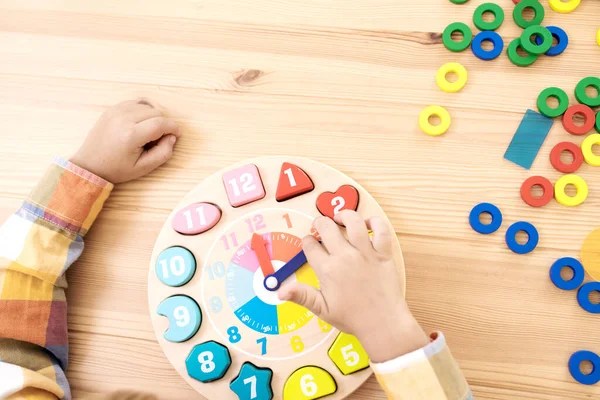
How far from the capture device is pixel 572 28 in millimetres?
633

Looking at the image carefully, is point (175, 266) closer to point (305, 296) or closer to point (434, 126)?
point (305, 296)

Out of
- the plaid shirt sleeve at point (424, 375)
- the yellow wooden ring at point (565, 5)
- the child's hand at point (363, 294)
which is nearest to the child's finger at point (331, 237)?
the child's hand at point (363, 294)

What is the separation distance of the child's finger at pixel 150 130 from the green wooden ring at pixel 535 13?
480 millimetres

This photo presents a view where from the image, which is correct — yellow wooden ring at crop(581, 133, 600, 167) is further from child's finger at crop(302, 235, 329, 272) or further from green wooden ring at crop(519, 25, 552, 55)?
child's finger at crop(302, 235, 329, 272)

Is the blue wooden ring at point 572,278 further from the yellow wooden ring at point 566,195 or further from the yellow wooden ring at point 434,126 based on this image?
the yellow wooden ring at point 434,126

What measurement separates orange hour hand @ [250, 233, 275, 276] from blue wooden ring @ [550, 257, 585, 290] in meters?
0.33

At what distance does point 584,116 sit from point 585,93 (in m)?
0.03

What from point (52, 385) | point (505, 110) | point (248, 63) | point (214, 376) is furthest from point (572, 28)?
point (52, 385)

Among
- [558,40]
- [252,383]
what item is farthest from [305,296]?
[558,40]

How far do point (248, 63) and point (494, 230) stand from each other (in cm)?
39

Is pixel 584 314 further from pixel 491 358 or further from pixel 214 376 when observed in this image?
pixel 214 376

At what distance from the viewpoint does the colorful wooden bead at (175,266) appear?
1.81 feet

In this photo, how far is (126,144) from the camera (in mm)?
594

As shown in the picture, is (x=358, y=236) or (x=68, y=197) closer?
(x=358, y=236)
